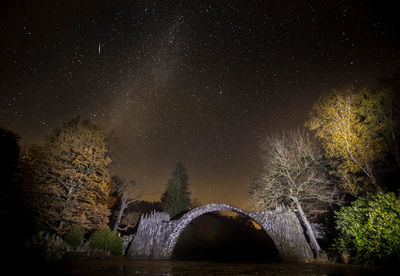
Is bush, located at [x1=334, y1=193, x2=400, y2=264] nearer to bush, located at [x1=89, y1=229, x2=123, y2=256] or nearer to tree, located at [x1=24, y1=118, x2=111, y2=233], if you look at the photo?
bush, located at [x1=89, y1=229, x2=123, y2=256]

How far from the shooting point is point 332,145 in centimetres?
1205

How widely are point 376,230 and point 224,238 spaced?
19.0m

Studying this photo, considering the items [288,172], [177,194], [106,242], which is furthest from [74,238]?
[177,194]

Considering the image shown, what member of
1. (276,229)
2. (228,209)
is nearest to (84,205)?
(228,209)

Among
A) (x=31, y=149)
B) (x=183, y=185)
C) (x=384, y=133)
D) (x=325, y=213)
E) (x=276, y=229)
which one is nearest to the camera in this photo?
(x=384, y=133)

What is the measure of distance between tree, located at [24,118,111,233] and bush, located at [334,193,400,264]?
1416 cm

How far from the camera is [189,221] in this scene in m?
12.2

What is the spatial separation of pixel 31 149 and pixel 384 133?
2107 cm

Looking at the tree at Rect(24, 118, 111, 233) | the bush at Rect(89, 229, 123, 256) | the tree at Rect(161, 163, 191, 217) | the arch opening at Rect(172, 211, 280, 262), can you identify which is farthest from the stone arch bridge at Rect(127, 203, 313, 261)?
the tree at Rect(161, 163, 191, 217)

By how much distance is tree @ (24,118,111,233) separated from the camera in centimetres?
1247

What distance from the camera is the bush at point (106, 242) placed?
12070 millimetres

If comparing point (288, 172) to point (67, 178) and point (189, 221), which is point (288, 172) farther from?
point (67, 178)

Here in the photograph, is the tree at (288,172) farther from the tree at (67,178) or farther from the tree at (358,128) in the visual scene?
the tree at (67,178)

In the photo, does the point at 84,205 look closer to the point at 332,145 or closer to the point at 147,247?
the point at 147,247
